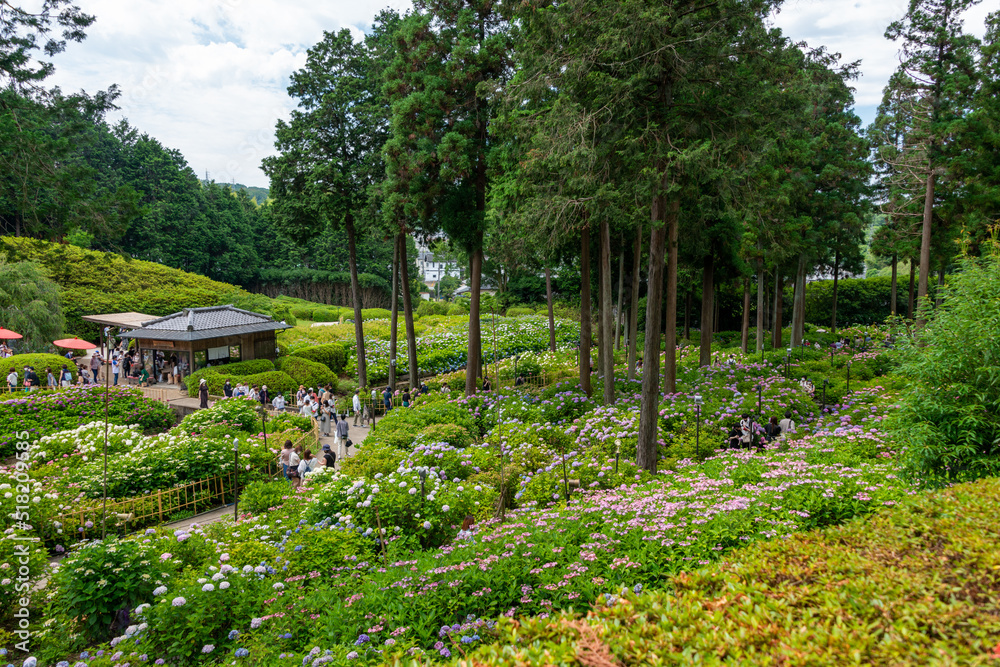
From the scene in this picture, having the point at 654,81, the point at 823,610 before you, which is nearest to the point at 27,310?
the point at 654,81

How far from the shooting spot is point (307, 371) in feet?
81.8

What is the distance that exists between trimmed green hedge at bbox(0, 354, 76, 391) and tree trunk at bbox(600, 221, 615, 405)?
20286 mm

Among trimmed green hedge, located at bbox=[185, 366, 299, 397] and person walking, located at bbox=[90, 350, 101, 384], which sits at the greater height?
person walking, located at bbox=[90, 350, 101, 384]

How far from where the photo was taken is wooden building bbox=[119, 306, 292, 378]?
23.0 m

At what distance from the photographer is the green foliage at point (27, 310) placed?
2411cm

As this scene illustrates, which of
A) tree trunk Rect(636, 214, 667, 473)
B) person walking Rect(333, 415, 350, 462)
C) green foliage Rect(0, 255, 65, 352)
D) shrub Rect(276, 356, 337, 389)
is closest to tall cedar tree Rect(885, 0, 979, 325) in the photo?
tree trunk Rect(636, 214, 667, 473)

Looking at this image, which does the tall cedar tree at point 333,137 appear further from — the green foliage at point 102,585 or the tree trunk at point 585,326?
the green foliage at point 102,585

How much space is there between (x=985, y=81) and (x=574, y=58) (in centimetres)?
1622

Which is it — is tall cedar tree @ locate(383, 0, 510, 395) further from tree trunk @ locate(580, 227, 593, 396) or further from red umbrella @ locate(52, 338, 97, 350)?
red umbrella @ locate(52, 338, 97, 350)

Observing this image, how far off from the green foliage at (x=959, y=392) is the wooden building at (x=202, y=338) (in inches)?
931

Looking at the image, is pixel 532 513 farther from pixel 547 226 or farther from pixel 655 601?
pixel 547 226

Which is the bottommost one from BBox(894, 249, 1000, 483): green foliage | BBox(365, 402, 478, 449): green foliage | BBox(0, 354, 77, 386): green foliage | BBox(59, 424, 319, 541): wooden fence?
BBox(59, 424, 319, 541): wooden fence

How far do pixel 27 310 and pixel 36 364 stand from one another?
5.54 m

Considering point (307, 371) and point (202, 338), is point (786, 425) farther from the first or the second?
point (202, 338)
